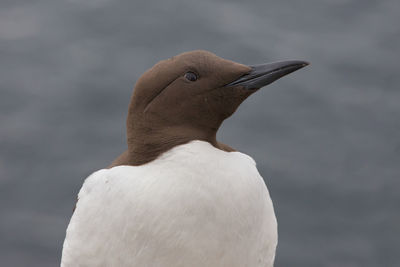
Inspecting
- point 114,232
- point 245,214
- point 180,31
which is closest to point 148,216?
point 114,232

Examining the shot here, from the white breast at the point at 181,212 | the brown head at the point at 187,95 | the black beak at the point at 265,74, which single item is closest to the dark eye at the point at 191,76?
the brown head at the point at 187,95

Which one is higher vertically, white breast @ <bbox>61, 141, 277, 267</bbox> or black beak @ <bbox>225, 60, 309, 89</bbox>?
black beak @ <bbox>225, 60, 309, 89</bbox>

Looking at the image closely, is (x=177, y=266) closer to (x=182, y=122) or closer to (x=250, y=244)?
(x=250, y=244)

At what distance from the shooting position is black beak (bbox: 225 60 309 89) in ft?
13.5

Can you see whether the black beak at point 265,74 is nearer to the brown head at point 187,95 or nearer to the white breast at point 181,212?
the brown head at point 187,95

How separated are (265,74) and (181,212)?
2.59 feet

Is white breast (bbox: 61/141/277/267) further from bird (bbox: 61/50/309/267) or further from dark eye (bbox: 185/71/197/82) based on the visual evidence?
dark eye (bbox: 185/71/197/82)

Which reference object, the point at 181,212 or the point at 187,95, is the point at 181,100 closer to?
the point at 187,95

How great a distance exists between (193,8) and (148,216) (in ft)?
15.7

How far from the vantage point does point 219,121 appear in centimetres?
420

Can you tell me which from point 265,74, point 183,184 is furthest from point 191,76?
point 183,184

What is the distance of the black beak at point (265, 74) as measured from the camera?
13.5ft

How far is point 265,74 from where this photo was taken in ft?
13.6

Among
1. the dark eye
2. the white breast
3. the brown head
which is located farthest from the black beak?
the white breast
